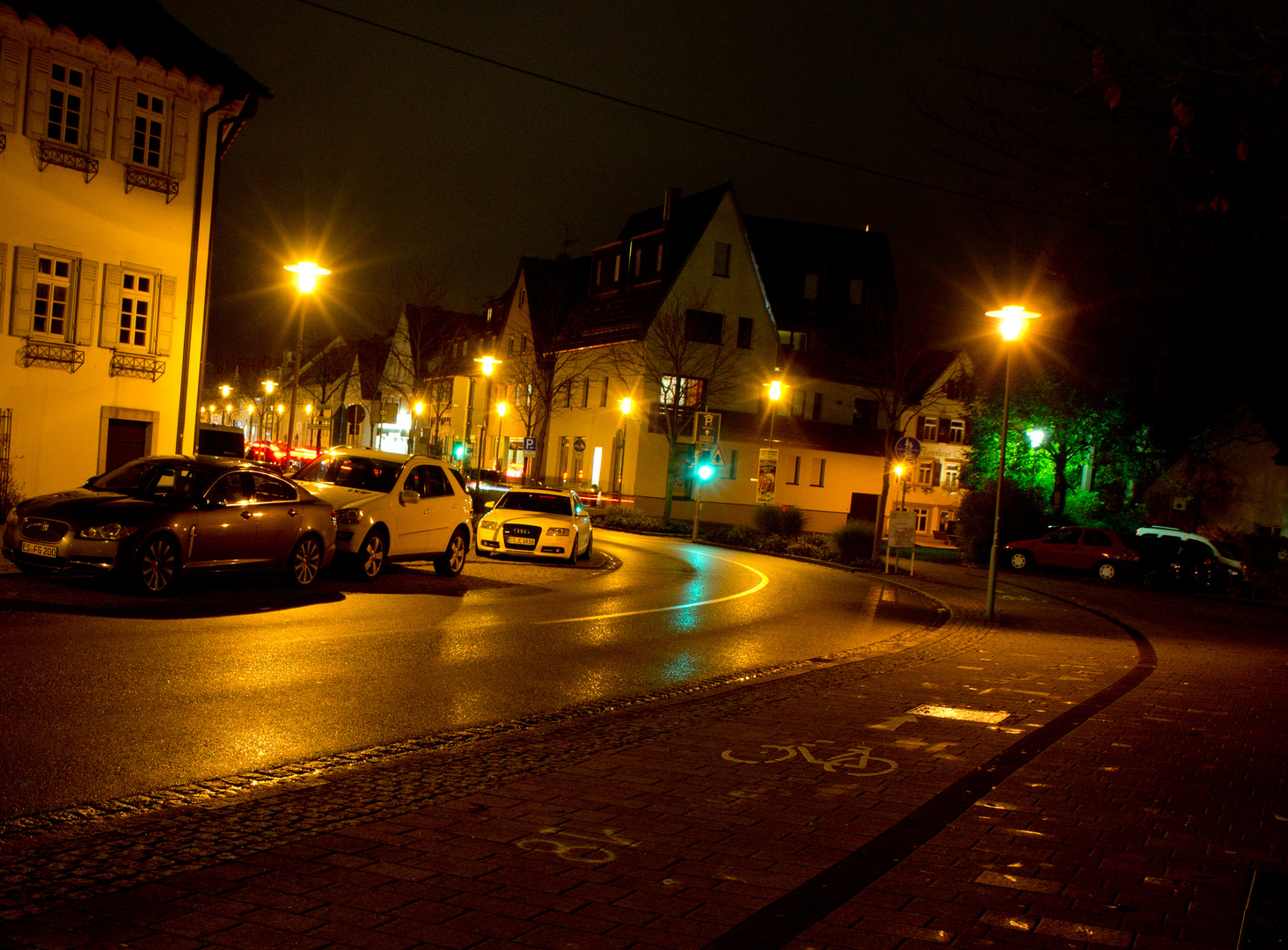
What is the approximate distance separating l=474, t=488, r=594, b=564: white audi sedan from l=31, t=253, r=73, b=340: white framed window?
9.91 m

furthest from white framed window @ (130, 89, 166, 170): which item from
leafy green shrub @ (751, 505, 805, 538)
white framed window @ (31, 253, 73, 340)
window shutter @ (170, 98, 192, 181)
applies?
leafy green shrub @ (751, 505, 805, 538)

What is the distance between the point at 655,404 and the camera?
172ft

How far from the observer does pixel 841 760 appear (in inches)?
293

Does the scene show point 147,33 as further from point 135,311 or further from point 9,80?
point 135,311

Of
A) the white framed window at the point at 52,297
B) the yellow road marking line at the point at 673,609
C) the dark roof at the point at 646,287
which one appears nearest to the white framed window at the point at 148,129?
the white framed window at the point at 52,297

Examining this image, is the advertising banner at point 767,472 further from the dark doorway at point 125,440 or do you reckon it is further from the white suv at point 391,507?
the white suv at point 391,507

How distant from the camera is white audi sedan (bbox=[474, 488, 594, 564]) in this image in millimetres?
23875

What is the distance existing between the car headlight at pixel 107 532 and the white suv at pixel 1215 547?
27494 millimetres

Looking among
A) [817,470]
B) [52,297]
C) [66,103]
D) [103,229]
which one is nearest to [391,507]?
[52,297]

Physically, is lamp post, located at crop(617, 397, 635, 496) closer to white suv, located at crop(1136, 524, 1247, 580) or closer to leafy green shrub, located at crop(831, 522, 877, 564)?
leafy green shrub, located at crop(831, 522, 877, 564)

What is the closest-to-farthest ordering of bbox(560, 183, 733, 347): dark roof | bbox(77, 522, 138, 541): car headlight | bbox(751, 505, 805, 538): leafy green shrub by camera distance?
bbox(77, 522, 138, 541): car headlight → bbox(751, 505, 805, 538): leafy green shrub → bbox(560, 183, 733, 347): dark roof

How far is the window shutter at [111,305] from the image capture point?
25328 millimetres

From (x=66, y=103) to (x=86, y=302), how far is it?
4.08 meters

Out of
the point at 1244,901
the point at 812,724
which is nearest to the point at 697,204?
the point at 812,724
